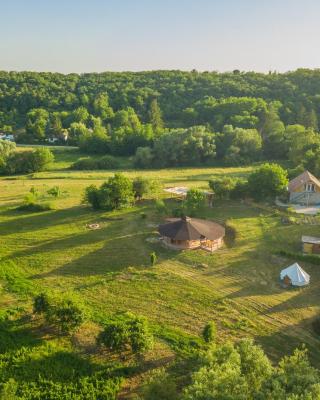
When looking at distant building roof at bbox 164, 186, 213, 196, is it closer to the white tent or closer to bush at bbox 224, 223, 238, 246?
bush at bbox 224, 223, 238, 246

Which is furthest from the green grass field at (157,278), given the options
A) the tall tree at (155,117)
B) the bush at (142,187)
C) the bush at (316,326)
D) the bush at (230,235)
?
the tall tree at (155,117)

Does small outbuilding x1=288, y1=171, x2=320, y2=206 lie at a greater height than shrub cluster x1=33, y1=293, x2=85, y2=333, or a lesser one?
greater

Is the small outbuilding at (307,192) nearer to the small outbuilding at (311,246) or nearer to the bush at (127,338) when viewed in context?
the small outbuilding at (311,246)

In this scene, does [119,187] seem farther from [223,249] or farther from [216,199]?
[223,249]

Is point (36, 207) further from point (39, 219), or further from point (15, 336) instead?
point (15, 336)

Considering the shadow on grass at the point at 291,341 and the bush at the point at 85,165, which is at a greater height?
the bush at the point at 85,165

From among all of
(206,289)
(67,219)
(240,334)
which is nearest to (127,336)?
(240,334)

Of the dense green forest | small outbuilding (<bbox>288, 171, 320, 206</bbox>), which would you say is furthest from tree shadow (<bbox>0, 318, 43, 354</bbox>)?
the dense green forest
